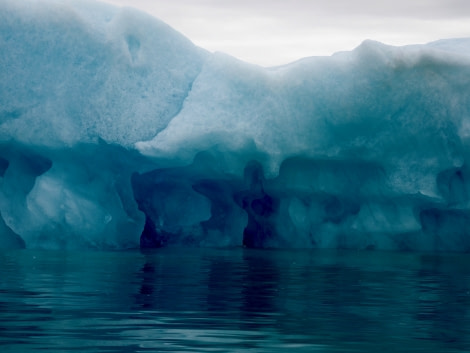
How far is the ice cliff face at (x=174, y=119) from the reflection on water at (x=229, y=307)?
3.31 m

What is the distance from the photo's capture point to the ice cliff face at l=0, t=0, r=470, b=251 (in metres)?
14.1

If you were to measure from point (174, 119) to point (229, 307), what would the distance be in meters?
8.34

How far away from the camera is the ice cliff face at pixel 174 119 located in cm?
1409

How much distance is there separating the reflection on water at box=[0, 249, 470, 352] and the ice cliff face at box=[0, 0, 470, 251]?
130 inches

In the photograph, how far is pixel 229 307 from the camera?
622cm

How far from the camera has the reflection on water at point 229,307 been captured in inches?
186

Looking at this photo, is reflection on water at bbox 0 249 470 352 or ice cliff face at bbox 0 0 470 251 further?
ice cliff face at bbox 0 0 470 251

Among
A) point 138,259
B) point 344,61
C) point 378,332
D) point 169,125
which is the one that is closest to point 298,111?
point 344,61

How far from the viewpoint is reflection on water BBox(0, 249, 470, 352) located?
472 cm

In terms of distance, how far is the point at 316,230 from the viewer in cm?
1623

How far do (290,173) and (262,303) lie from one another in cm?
905

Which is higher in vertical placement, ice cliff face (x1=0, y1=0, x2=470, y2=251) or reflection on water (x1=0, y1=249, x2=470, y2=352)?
ice cliff face (x1=0, y1=0, x2=470, y2=251)

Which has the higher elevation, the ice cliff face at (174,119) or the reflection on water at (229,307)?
the ice cliff face at (174,119)

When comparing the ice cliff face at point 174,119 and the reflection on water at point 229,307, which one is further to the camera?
the ice cliff face at point 174,119
